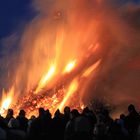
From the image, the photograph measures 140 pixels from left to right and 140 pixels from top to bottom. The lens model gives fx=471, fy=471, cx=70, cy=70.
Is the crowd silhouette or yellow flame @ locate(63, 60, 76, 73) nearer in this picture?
the crowd silhouette

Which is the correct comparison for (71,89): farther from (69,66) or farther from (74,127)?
(74,127)

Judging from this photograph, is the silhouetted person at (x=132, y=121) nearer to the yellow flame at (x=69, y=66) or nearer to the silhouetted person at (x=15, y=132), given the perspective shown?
the silhouetted person at (x=15, y=132)

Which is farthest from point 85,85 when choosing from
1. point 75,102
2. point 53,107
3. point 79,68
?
point 53,107

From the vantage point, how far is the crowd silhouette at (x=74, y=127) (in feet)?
47.8

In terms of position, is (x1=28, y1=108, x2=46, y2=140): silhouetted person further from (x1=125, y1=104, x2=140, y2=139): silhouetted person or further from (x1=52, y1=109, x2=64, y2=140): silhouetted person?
(x1=125, y1=104, x2=140, y2=139): silhouetted person

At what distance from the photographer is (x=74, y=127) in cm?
1462

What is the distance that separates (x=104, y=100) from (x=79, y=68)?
5872 mm

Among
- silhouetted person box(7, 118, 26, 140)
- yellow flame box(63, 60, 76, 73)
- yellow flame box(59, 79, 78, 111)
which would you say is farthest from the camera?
yellow flame box(63, 60, 76, 73)

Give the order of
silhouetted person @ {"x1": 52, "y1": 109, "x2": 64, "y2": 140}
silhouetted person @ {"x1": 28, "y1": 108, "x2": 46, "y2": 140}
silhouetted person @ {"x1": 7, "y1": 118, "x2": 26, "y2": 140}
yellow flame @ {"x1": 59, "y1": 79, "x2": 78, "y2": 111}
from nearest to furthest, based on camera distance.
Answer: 1. silhouetted person @ {"x1": 7, "y1": 118, "x2": 26, "y2": 140}
2. silhouetted person @ {"x1": 28, "y1": 108, "x2": 46, "y2": 140}
3. silhouetted person @ {"x1": 52, "y1": 109, "x2": 64, "y2": 140}
4. yellow flame @ {"x1": 59, "y1": 79, "x2": 78, "y2": 111}

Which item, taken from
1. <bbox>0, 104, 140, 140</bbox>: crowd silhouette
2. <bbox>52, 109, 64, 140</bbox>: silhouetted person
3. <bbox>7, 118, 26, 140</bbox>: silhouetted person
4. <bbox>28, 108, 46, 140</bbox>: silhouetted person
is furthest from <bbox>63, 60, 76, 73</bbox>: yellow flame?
<bbox>7, 118, 26, 140</bbox>: silhouetted person

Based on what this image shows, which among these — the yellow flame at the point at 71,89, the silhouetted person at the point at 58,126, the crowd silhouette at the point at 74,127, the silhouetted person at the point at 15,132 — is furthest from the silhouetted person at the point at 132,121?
the yellow flame at the point at 71,89

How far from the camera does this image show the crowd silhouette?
47.8 ft

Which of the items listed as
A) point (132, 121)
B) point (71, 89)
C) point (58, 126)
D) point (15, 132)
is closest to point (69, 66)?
point (71, 89)

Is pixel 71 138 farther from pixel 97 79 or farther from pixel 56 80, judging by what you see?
pixel 97 79
